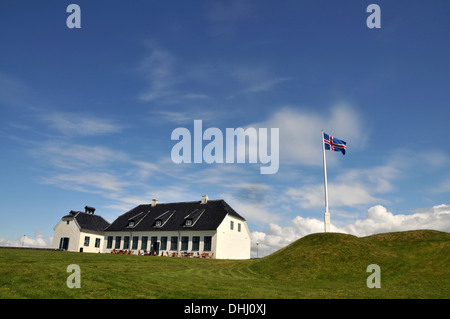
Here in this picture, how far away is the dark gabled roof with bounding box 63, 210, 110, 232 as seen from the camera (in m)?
66.3

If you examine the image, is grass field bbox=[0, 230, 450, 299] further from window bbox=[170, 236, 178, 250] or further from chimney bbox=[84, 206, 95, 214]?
A: chimney bbox=[84, 206, 95, 214]

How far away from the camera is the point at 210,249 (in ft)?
165

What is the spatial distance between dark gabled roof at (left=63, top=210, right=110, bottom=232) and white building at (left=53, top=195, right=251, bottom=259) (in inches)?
73.2

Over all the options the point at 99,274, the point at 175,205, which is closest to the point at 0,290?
the point at 99,274

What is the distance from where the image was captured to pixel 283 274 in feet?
94.8

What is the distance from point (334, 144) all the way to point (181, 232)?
28.0 metres

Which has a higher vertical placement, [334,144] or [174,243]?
[334,144]

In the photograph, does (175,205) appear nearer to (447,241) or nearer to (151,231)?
(151,231)

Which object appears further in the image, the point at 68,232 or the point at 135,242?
the point at 68,232

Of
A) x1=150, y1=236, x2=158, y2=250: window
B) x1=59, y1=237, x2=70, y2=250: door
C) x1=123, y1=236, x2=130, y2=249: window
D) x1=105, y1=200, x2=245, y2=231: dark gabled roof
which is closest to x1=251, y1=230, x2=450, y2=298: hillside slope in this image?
x1=105, y1=200, x2=245, y2=231: dark gabled roof

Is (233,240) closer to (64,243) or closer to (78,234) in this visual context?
(78,234)

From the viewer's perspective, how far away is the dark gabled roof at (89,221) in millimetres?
66312

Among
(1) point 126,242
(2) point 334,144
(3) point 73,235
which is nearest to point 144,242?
(1) point 126,242
